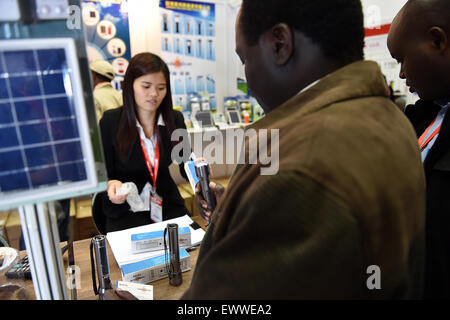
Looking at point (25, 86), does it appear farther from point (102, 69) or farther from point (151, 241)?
point (102, 69)

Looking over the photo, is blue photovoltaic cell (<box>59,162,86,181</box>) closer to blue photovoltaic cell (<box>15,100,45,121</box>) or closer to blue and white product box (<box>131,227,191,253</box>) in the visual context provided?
blue photovoltaic cell (<box>15,100,45,121</box>)

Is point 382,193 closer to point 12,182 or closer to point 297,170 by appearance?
point 297,170

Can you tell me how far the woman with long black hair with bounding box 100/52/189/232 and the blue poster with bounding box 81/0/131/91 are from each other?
52.5 inches

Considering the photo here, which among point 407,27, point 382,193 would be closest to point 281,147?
point 382,193

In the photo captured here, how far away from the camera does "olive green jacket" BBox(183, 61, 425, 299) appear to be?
474 millimetres

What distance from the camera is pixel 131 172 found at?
196cm

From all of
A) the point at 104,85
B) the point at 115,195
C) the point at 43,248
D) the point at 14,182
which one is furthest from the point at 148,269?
the point at 104,85

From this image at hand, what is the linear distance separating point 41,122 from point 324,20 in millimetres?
501

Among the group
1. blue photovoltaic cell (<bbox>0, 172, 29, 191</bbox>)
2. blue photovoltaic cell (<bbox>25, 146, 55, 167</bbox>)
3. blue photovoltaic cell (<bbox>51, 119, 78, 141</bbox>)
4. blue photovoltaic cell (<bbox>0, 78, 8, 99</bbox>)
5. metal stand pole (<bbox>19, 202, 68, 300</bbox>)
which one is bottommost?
metal stand pole (<bbox>19, 202, 68, 300</bbox>)

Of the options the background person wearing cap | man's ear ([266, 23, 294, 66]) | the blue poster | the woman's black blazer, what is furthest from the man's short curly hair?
the blue poster

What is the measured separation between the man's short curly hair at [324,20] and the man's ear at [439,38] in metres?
0.49

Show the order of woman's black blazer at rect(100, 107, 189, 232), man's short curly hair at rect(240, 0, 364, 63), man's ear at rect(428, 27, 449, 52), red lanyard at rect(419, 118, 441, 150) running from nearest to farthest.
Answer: man's short curly hair at rect(240, 0, 364, 63), man's ear at rect(428, 27, 449, 52), red lanyard at rect(419, 118, 441, 150), woman's black blazer at rect(100, 107, 189, 232)

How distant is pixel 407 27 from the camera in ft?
3.36

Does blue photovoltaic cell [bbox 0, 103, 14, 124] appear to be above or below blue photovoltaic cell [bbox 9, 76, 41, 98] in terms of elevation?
below
